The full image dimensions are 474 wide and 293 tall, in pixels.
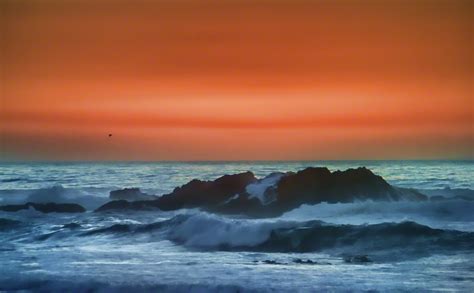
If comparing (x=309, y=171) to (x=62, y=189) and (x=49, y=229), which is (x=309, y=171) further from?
(x=62, y=189)

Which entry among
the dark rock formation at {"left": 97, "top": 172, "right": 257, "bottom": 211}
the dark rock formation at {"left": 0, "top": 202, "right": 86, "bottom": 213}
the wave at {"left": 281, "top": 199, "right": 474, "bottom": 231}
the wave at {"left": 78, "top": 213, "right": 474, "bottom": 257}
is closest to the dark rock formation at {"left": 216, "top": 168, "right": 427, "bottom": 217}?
the wave at {"left": 281, "top": 199, "right": 474, "bottom": 231}

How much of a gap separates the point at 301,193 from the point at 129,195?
5.76 metres

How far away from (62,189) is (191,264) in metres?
10.6

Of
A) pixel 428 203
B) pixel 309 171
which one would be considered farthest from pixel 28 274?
pixel 428 203

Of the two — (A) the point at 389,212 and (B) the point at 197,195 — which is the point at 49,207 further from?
(A) the point at 389,212

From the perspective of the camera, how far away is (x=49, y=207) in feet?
56.7

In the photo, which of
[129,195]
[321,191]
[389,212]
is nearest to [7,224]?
[129,195]

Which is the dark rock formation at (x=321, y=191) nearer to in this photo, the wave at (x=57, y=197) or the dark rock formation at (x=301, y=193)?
the dark rock formation at (x=301, y=193)

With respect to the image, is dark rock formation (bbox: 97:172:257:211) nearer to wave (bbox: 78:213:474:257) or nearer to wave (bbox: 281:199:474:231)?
wave (bbox: 281:199:474:231)

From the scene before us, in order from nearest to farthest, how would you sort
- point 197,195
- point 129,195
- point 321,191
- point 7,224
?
point 7,224, point 321,191, point 197,195, point 129,195

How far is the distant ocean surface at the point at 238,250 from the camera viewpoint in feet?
27.9

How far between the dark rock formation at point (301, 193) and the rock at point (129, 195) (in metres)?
1.93

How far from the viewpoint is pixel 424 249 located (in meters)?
10.6

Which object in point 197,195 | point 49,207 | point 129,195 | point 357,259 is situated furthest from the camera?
point 129,195
